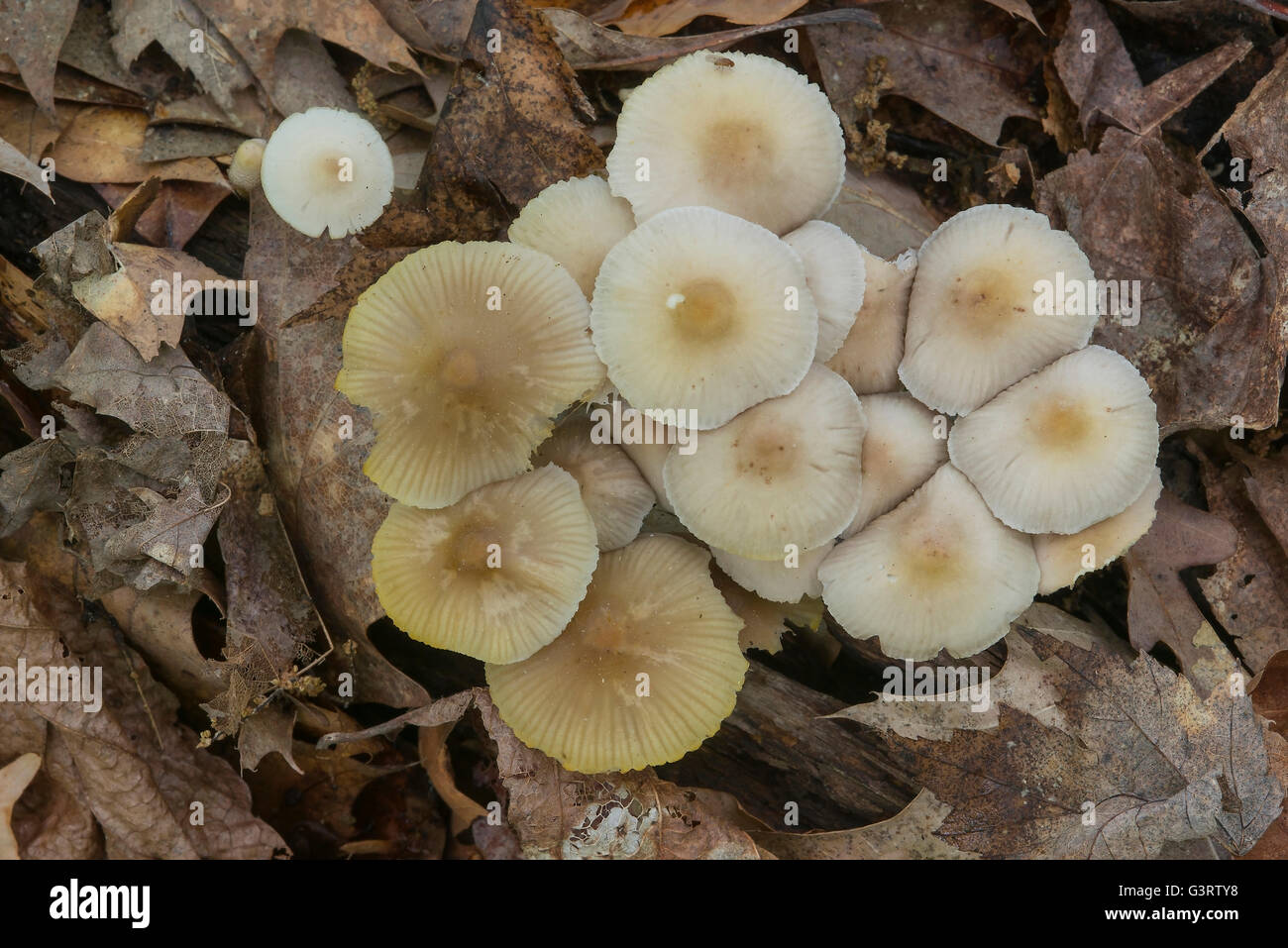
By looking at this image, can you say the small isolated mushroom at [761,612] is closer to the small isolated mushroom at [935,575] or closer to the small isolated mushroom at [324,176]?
the small isolated mushroom at [935,575]

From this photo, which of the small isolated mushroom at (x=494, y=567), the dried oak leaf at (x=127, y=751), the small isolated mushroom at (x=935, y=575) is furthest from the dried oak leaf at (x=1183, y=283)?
the dried oak leaf at (x=127, y=751)

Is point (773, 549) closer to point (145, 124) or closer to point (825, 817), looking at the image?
point (825, 817)

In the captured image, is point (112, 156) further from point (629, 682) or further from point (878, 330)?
point (878, 330)

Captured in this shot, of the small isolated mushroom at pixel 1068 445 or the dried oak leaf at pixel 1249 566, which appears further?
the dried oak leaf at pixel 1249 566

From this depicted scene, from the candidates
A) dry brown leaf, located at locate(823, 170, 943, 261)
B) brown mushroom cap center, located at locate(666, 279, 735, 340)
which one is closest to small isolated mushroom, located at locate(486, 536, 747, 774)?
brown mushroom cap center, located at locate(666, 279, 735, 340)

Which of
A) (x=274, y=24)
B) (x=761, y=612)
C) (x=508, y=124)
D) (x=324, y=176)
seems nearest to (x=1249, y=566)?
(x=761, y=612)

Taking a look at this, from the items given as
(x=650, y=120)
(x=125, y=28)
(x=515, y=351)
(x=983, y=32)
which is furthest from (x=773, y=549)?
(x=125, y=28)

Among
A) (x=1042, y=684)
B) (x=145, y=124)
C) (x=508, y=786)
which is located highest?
(x=145, y=124)
